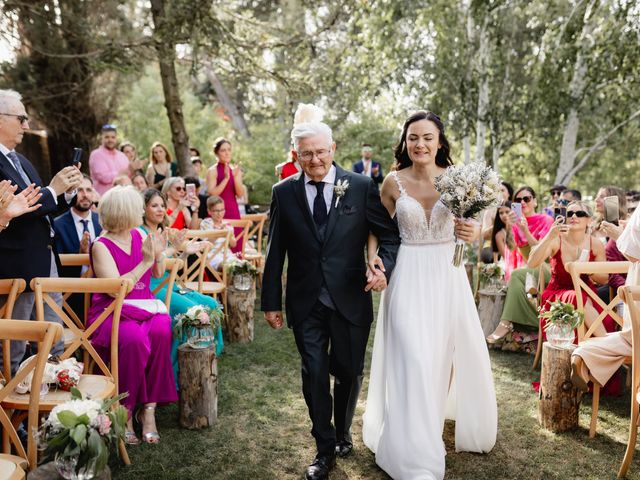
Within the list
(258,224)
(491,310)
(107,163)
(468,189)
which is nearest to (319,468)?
(468,189)

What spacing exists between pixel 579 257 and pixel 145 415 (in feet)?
12.7

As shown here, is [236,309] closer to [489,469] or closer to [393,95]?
[489,469]

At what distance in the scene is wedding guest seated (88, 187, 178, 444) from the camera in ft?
13.6

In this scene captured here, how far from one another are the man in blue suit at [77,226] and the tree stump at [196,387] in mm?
1504

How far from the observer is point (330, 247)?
11.6ft

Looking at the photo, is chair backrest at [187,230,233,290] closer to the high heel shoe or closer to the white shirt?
the high heel shoe

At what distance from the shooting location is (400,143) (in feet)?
13.1

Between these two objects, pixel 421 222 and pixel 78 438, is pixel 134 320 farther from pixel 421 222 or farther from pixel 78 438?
pixel 421 222

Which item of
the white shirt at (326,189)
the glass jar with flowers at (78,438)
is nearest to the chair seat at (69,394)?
the glass jar with flowers at (78,438)

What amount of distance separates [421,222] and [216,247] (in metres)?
4.07

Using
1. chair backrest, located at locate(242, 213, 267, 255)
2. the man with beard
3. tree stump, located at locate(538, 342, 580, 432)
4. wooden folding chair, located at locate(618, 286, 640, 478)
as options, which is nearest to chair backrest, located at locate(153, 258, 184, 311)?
tree stump, located at locate(538, 342, 580, 432)

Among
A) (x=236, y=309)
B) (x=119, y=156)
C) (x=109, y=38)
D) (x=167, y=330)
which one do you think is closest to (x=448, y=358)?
(x=167, y=330)

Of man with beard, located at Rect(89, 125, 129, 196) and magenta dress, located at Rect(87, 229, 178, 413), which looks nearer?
magenta dress, located at Rect(87, 229, 178, 413)

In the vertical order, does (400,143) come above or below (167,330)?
above
